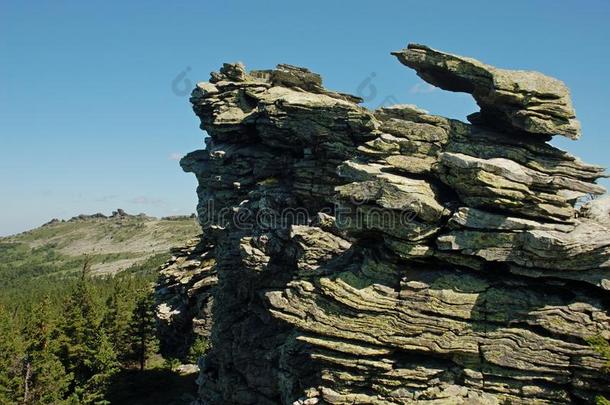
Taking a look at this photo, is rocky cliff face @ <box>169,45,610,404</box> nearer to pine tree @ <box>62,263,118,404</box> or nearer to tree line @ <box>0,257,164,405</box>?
pine tree @ <box>62,263,118,404</box>

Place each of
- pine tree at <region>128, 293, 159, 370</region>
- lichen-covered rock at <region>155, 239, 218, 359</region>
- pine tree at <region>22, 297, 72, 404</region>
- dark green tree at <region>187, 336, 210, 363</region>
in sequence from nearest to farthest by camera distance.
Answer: pine tree at <region>22, 297, 72, 404</region>, dark green tree at <region>187, 336, 210, 363</region>, lichen-covered rock at <region>155, 239, 218, 359</region>, pine tree at <region>128, 293, 159, 370</region>

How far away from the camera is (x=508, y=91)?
102ft

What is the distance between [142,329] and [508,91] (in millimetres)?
75285

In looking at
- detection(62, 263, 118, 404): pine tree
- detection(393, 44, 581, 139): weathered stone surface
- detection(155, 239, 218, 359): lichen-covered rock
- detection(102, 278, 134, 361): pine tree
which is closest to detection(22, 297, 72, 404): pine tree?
detection(62, 263, 118, 404): pine tree

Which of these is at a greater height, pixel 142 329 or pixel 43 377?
pixel 142 329

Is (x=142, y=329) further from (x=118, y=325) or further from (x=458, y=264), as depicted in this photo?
(x=458, y=264)

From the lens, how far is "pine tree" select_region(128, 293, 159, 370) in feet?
272

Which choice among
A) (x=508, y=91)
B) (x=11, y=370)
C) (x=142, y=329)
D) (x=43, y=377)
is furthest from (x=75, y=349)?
(x=508, y=91)

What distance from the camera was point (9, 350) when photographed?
63.1 meters

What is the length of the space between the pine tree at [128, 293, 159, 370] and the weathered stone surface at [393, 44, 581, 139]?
67671 mm

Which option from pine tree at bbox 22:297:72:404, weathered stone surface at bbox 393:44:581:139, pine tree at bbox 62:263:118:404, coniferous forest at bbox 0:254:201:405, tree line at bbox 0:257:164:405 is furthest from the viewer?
pine tree at bbox 62:263:118:404

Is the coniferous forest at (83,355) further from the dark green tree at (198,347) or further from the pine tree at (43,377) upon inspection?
the dark green tree at (198,347)

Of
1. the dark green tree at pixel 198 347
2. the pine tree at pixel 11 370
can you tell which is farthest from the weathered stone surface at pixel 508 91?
the pine tree at pixel 11 370

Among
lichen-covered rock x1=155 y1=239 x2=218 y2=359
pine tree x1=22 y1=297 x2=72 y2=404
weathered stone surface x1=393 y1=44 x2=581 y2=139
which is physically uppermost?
weathered stone surface x1=393 y1=44 x2=581 y2=139
